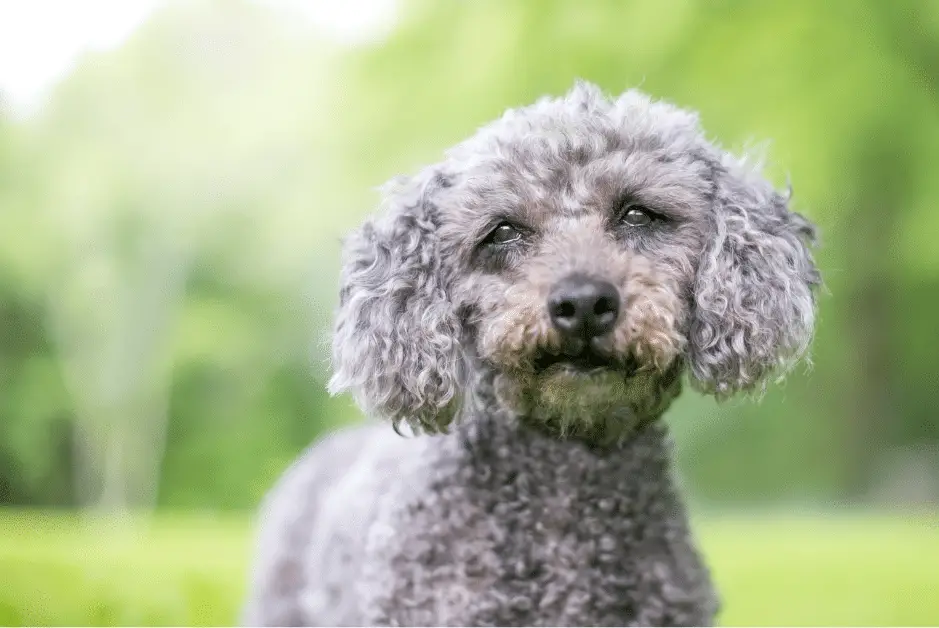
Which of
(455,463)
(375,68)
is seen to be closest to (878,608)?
Answer: (455,463)

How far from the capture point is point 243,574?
5.26 meters

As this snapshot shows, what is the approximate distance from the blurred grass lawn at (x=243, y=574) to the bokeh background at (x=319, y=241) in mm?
51

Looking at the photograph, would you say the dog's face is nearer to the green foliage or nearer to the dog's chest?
the dog's chest

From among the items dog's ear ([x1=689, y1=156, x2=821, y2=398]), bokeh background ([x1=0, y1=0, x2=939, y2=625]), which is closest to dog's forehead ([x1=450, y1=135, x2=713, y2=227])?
dog's ear ([x1=689, y1=156, x2=821, y2=398])

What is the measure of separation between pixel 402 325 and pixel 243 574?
3349 mm

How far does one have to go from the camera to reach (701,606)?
7.82 ft

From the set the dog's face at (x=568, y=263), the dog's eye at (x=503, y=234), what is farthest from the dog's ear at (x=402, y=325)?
the dog's eye at (x=503, y=234)

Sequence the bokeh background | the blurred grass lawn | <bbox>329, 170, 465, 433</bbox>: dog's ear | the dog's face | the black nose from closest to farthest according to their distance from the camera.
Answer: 1. the black nose
2. the dog's face
3. <bbox>329, 170, 465, 433</bbox>: dog's ear
4. the blurred grass lawn
5. the bokeh background

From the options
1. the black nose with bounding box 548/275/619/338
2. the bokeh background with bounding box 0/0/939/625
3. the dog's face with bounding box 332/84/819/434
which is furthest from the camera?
the bokeh background with bounding box 0/0/939/625

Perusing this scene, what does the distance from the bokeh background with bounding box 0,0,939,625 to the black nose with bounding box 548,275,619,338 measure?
362cm

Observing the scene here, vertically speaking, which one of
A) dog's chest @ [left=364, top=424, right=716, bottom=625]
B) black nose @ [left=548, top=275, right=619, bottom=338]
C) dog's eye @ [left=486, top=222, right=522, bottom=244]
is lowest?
dog's chest @ [left=364, top=424, right=716, bottom=625]

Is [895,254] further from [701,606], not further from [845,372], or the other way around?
[701,606]

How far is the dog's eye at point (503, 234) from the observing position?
2316 millimetres

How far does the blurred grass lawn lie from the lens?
4.33 m
